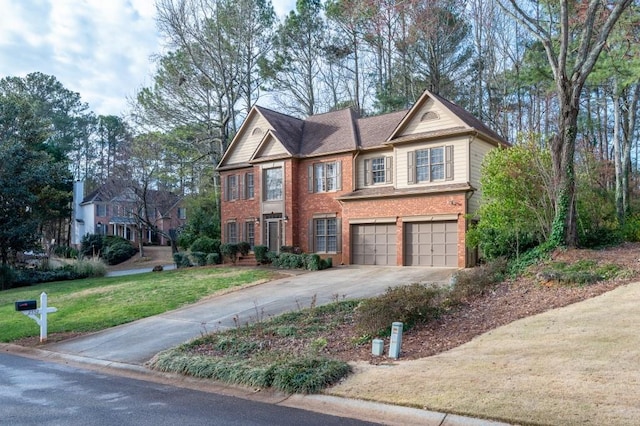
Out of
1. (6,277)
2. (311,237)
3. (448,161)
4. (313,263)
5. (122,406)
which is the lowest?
(6,277)

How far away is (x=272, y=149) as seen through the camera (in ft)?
87.3

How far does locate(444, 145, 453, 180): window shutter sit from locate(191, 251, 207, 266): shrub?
14.1 metres

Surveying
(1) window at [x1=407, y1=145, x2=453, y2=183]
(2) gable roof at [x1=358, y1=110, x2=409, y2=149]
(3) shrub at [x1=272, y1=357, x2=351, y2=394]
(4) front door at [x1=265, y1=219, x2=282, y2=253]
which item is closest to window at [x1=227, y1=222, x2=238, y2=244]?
(4) front door at [x1=265, y1=219, x2=282, y2=253]

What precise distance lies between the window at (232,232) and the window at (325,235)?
5.67 meters

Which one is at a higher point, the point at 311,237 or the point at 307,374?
the point at 311,237

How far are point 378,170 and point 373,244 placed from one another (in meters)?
3.70

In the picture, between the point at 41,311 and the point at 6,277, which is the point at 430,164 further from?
the point at 6,277

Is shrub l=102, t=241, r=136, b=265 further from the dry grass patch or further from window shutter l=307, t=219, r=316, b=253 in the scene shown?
the dry grass patch

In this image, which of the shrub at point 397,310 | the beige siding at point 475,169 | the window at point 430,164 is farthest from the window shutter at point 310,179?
the shrub at point 397,310

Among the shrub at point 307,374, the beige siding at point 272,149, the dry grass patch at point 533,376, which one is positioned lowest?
the shrub at point 307,374

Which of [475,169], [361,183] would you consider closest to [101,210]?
[361,183]

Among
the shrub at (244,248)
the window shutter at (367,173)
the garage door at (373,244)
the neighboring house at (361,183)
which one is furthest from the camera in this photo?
the shrub at (244,248)

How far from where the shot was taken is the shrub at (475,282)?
1084 centimetres

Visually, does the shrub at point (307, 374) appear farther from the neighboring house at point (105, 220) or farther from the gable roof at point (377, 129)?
the neighboring house at point (105, 220)
